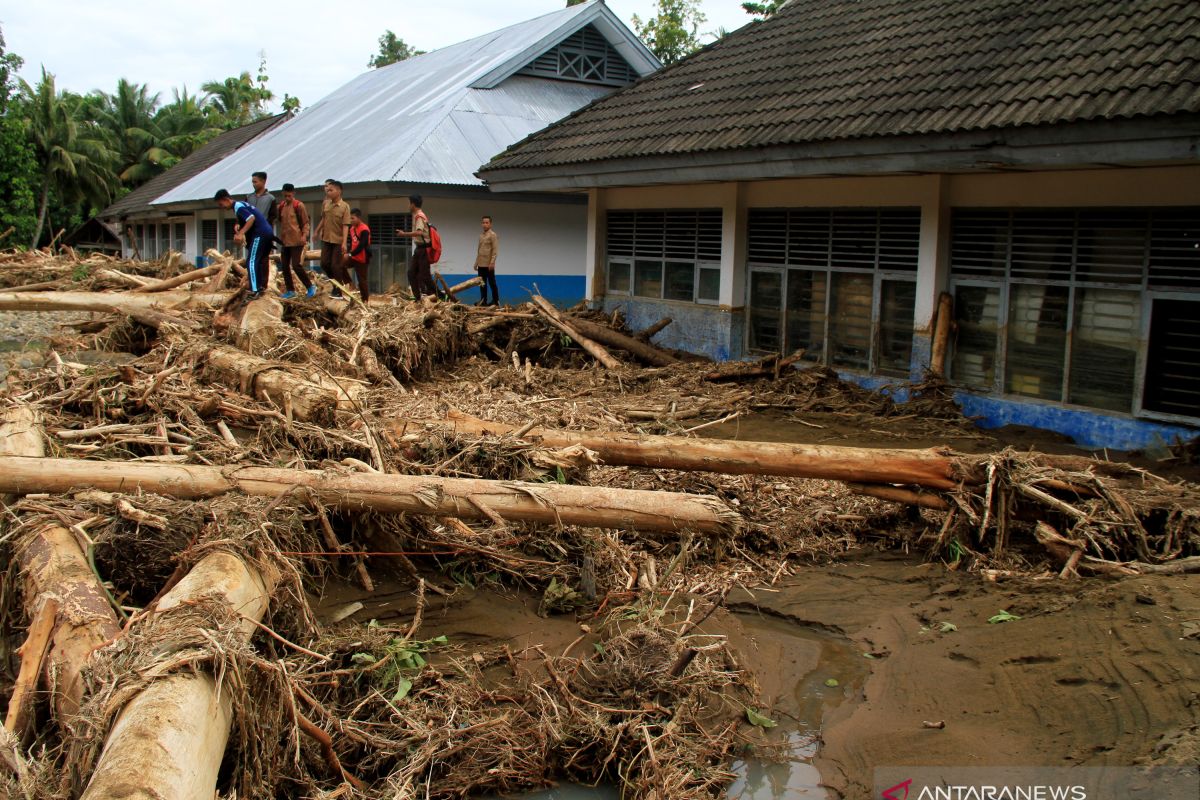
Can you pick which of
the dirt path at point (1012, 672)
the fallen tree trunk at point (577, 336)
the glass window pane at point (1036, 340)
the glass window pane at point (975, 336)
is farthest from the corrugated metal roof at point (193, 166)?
the dirt path at point (1012, 672)

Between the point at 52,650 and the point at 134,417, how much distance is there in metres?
3.93

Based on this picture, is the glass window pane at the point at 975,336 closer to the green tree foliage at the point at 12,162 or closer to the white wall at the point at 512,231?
the white wall at the point at 512,231

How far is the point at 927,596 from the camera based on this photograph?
20.4 feet

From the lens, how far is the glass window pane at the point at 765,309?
1340cm

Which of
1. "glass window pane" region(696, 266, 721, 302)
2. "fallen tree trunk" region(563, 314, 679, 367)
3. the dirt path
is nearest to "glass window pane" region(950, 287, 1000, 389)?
"fallen tree trunk" region(563, 314, 679, 367)

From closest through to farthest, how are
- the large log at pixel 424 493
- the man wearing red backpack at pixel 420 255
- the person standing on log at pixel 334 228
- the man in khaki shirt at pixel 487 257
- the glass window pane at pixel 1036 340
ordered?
the large log at pixel 424 493 → the glass window pane at pixel 1036 340 → the person standing on log at pixel 334 228 → the man wearing red backpack at pixel 420 255 → the man in khaki shirt at pixel 487 257

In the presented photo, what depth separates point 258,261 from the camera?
11.8 m

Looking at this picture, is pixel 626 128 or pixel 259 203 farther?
pixel 626 128

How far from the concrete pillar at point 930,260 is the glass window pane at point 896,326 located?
0.31 meters

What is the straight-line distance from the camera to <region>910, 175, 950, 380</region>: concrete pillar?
1094 cm

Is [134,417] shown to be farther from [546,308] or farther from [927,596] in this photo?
[546,308]

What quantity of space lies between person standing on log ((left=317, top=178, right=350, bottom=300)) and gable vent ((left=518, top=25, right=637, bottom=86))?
1004cm

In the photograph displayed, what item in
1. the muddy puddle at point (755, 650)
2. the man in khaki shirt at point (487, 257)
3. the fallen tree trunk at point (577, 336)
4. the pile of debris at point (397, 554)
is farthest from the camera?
the man in khaki shirt at point (487, 257)

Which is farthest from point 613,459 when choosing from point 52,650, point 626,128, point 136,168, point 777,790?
point 136,168
